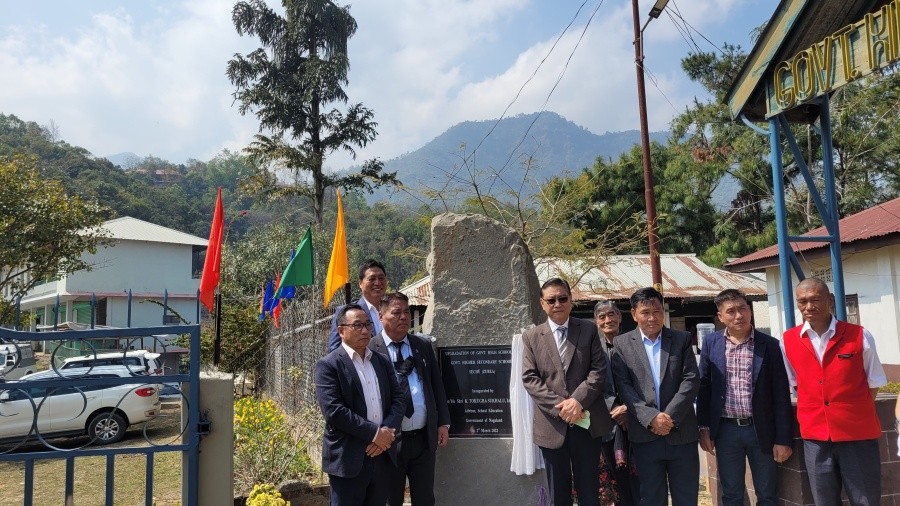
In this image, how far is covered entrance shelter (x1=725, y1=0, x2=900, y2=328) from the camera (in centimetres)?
509

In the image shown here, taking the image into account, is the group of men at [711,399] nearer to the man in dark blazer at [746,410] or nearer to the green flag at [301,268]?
the man in dark blazer at [746,410]

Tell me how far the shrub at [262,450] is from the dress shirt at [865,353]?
13.6 ft

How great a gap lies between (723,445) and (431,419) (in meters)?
1.78

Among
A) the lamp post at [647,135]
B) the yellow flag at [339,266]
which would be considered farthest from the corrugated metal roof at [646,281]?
the yellow flag at [339,266]

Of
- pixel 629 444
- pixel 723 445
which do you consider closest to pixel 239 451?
pixel 629 444

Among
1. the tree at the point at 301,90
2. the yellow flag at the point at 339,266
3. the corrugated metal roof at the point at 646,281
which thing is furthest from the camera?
the tree at the point at 301,90

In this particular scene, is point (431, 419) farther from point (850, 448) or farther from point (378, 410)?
point (850, 448)

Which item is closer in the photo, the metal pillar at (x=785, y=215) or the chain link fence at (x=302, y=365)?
the metal pillar at (x=785, y=215)

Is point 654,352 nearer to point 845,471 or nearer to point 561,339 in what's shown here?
point 561,339

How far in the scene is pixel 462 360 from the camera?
16.7 ft

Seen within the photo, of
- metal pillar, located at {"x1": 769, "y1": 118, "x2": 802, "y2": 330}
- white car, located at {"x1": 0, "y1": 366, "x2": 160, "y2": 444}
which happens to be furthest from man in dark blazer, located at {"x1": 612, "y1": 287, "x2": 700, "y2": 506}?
white car, located at {"x1": 0, "y1": 366, "x2": 160, "y2": 444}

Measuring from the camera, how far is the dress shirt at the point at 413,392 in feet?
13.8

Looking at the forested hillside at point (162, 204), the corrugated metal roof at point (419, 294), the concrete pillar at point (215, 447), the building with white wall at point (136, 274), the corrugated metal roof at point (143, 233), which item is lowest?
the concrete pillar at point (215, 447)

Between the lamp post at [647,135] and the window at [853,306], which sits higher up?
the lamp post at [647,135]
